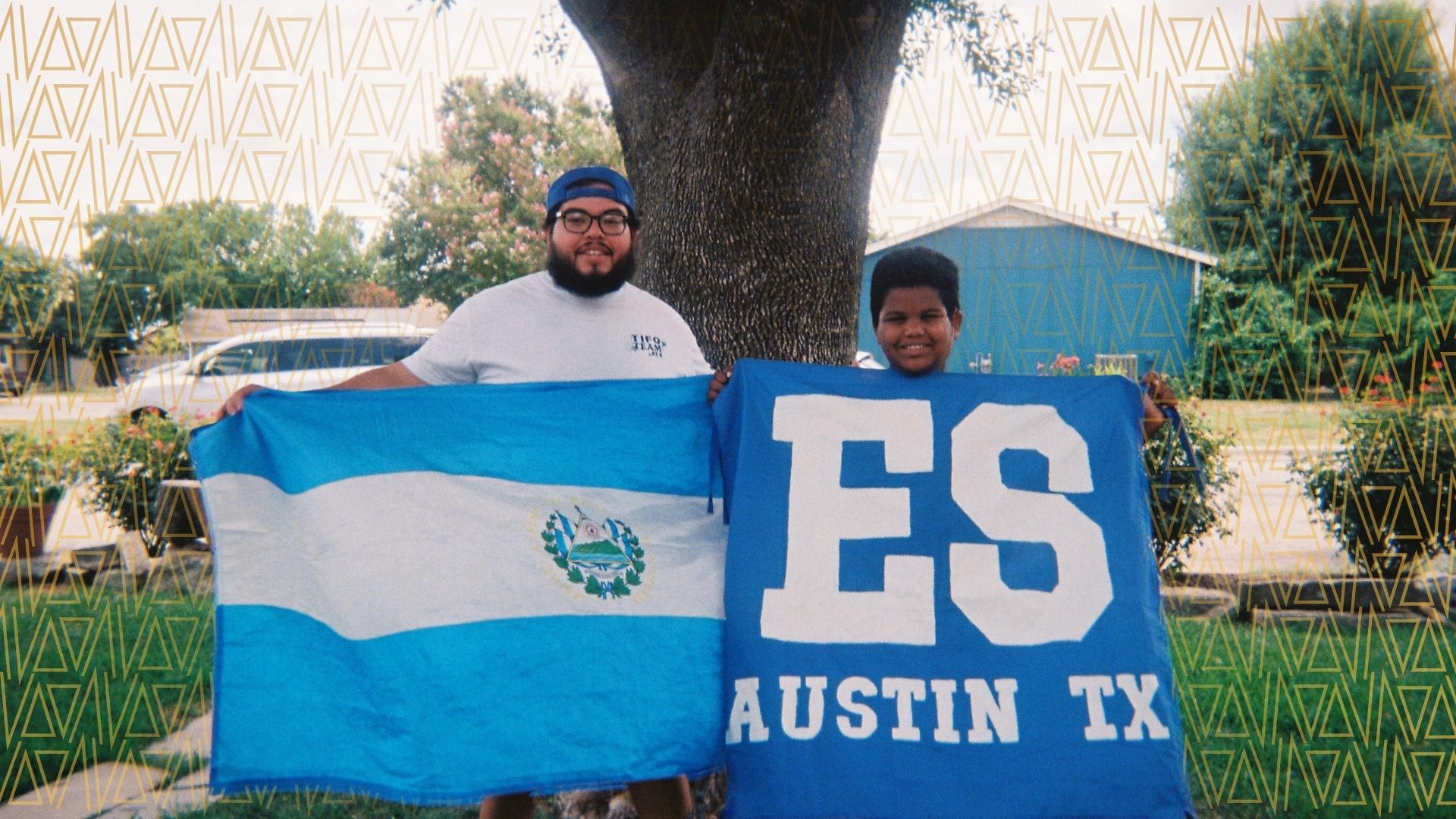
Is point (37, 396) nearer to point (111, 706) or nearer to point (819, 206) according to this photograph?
point (111, 706)

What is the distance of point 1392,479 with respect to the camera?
580cm

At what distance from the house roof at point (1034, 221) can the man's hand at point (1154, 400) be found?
1.12 metres

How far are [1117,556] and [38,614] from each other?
5809 millimetres

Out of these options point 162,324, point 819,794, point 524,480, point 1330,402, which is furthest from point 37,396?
point 1330,402

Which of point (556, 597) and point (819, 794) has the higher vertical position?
point (556, 597)

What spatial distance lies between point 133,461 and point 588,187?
593 cm

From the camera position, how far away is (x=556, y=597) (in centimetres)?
256

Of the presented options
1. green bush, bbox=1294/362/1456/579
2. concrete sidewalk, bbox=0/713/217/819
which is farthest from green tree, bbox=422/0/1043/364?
green bush, bbox=1294/362/1456/579

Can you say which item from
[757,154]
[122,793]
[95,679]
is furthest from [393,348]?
[757,154]

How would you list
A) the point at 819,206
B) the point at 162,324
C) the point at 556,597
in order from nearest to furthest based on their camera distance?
the point at 556,597
the point at 819,206
the point at 162,324

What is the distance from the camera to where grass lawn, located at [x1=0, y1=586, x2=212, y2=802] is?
375 centimetres

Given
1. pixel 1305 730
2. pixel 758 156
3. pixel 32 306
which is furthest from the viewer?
pixel 32 306

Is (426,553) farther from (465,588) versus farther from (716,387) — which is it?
(716,387)

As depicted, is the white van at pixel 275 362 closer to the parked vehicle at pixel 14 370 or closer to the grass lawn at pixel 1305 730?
the parked vehicle at pixel 14 370
